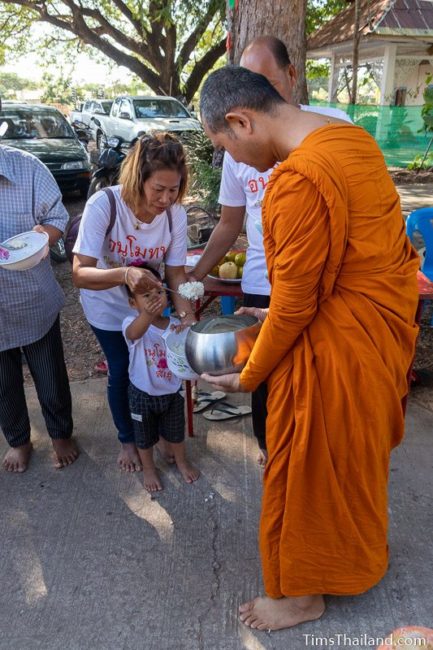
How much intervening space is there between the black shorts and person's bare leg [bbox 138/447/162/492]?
5 centimetres

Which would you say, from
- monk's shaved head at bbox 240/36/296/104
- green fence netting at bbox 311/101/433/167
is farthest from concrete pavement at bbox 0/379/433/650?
green fence netting at bbox 311/101/433/167

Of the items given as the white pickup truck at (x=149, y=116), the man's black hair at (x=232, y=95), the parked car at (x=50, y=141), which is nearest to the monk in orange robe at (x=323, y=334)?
the man's black hair at (x=232, y=95)

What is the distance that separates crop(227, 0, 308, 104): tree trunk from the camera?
4242 mm

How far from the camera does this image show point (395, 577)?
2021 mm

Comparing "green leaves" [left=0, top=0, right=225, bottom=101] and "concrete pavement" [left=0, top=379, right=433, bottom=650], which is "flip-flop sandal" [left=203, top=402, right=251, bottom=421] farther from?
"green leaves" [left=0, top=0, right=225, bottom=101]

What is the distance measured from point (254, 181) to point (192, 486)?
1.48m

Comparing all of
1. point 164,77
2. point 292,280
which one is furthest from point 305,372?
point 164,77

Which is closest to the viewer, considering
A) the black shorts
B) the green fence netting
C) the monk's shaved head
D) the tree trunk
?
the monk's shaved head

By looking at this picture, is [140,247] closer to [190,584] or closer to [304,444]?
[304,444]

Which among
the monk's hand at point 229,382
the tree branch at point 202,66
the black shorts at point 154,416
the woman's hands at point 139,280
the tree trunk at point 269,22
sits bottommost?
A: the black shorts at point 154,416

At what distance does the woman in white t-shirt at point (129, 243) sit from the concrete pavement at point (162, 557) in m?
0.46

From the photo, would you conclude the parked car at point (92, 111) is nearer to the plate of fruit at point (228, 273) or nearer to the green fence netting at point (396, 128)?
the green fence netting at point (396, 128)

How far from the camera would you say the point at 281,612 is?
1.86m

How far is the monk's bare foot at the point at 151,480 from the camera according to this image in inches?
98.6
